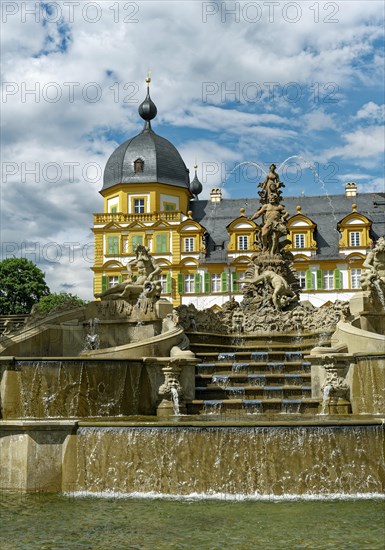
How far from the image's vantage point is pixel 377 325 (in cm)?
1919

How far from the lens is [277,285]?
2367 cm

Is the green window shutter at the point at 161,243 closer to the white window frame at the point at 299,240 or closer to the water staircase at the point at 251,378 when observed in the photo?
the white window frame at the point at 299,240

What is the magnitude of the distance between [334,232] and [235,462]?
57767 millimetres

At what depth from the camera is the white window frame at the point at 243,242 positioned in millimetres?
66438

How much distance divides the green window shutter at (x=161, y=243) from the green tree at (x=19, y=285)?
1161 cm

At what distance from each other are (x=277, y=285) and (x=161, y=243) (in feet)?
144

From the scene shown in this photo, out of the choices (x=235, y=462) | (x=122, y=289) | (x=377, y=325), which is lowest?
(x=235, y=462)

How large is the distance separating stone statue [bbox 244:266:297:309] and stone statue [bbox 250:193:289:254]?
99 centimetres

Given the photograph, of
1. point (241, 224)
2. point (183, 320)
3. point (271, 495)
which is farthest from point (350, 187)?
point (271, 495)

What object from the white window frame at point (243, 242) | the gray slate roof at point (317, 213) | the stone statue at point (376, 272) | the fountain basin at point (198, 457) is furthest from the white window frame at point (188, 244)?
the fountain basin at point (198, 457)

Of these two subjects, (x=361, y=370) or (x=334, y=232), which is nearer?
(x=361, y=370)

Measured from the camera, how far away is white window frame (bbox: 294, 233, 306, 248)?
66375 mm

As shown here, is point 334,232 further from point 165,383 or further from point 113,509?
point 113,509

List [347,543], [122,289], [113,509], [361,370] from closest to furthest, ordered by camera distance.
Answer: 1. [347,543]
2. [113,509]
3. [361,370]
4. [122,289]
